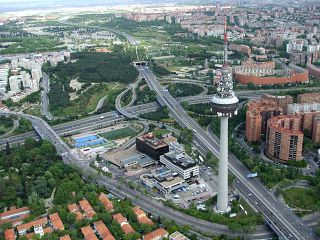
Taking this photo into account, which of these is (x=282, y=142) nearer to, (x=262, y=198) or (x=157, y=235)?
(x=262, y=198)

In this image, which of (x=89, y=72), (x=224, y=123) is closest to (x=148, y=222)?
(x=224, y=123)

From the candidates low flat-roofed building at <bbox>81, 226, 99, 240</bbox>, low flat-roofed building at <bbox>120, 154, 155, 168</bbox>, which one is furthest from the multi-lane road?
low flat-roofed building at <bbox>81, 226, 99, 240</bbox>

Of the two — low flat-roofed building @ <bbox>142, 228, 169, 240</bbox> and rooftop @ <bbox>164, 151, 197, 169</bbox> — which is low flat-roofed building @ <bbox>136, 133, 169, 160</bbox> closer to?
rooftop @ <bbox>164, 151, 197, 169</bbox>

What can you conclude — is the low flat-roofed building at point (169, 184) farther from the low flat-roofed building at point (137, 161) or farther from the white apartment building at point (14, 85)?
the white apartment building at point (14, 85)

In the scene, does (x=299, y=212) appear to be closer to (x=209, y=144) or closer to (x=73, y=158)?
(x=209, y=144)

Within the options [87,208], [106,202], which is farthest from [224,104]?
[87,208]

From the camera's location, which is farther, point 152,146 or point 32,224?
point 152,146
